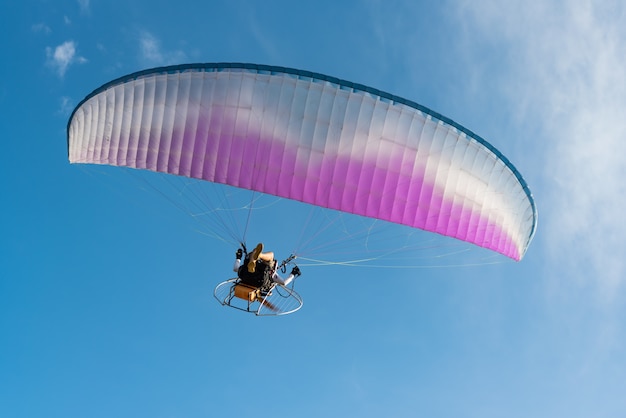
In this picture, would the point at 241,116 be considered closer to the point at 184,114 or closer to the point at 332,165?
the point at 184,114

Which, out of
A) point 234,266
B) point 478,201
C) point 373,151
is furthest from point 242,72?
point 478,201

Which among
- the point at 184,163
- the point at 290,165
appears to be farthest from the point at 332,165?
the point at 184,163

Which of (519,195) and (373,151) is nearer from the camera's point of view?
(373,151)

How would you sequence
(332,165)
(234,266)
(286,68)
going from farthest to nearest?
(234,266) < (332,165) < (286,68)

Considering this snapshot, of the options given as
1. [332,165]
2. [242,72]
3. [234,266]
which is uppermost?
[242,72]

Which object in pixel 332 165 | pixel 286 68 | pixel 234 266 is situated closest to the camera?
pixel 286 68

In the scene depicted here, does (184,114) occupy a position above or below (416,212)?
above
